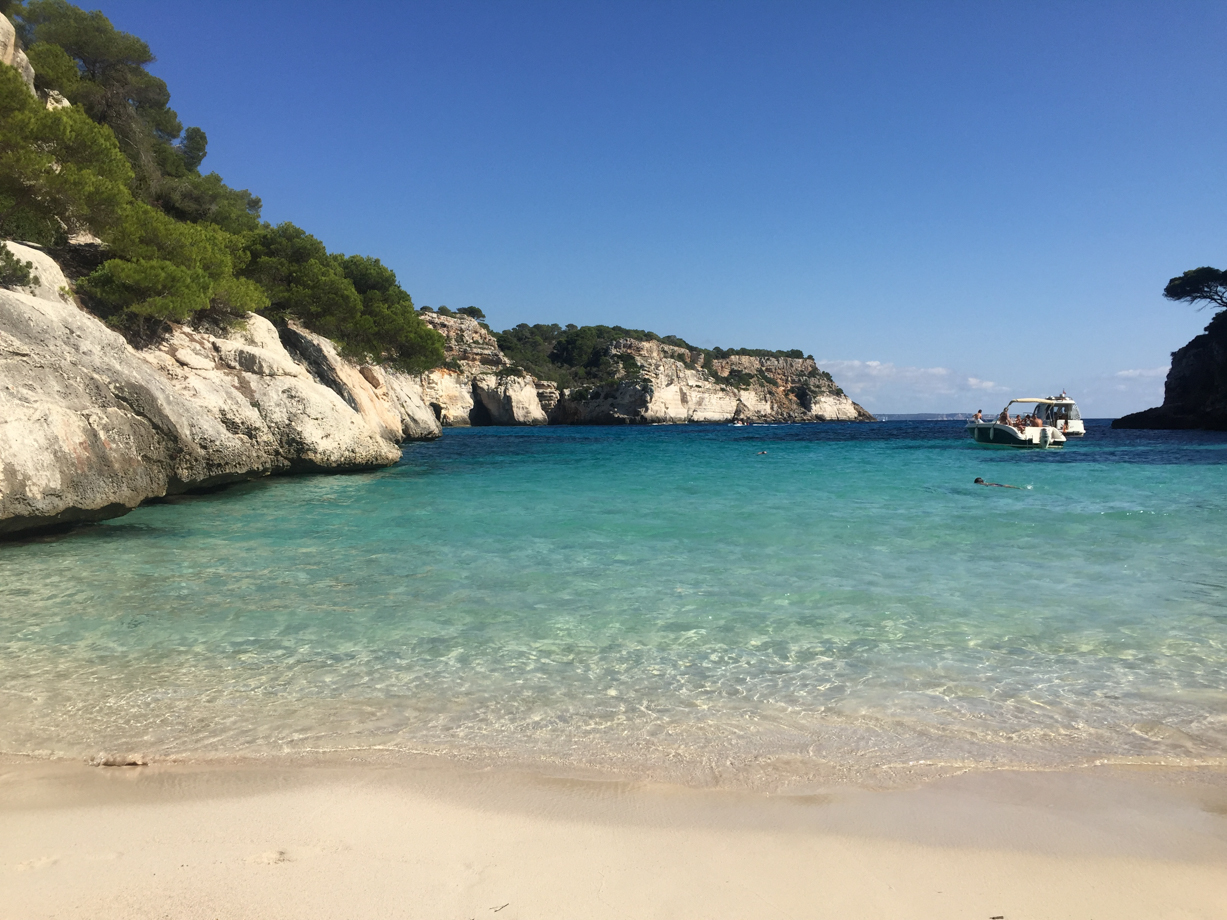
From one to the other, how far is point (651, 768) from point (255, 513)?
441 inches

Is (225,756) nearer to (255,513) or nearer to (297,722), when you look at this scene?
(297,722)

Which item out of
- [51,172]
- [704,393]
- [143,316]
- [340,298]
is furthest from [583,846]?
[704,393]

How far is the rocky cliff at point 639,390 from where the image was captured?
89.6 metres

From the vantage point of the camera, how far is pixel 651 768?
362 cm

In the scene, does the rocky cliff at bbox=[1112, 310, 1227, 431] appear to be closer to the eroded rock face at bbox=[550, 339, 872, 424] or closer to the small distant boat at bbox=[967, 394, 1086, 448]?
the small distant boat at bbox=[967, 394, 1086, 448]

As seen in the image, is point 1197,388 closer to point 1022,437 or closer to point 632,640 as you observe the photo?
point 1022,437

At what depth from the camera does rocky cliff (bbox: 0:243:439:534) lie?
9.40 meters

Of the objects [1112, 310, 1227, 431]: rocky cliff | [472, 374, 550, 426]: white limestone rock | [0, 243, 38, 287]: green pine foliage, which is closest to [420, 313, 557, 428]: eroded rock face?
[472, 374, 550, 426]: white limestone rock

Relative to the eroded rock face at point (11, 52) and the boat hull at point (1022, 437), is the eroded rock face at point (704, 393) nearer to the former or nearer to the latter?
the boat hull at point (1022, 437)

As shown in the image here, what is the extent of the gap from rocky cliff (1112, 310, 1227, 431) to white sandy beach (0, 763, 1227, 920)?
71.9 metres

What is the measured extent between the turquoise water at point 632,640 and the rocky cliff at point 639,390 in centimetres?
7413

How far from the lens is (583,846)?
9.48ft

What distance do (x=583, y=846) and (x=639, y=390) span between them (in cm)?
9867

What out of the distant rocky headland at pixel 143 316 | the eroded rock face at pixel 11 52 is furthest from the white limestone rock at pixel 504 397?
the eroded rock face at pixel 11 52
